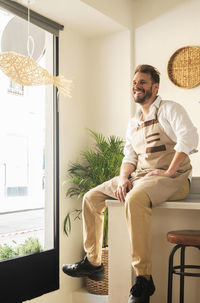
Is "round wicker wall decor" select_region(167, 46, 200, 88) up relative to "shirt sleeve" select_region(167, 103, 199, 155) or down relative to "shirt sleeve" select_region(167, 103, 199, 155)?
up

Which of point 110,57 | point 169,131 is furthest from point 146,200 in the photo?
point 110,57

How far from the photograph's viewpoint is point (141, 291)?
2.53 m

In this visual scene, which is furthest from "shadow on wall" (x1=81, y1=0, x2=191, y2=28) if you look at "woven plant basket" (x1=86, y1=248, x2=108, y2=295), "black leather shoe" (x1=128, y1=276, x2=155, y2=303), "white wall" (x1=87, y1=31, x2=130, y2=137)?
"black leather shoe" (x1=128, y1=276, x2=155, y2=303)

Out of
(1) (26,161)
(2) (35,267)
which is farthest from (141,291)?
(1) (26,161)

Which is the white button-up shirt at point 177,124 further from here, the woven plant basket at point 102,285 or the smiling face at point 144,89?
the woven plant basket at point 102,285

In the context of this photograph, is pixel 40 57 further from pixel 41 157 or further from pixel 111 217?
pixel 111 217

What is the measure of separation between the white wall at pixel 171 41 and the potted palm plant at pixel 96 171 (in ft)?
2.53

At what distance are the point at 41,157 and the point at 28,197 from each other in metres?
0.43

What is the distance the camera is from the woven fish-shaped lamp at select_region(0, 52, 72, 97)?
3162 mm

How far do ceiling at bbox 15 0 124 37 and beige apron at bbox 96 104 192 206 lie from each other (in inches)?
68.1

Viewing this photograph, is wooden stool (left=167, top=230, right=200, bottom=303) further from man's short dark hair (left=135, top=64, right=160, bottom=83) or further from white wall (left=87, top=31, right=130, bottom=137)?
white wall (left=87, top=31, right=130, bottom=137)

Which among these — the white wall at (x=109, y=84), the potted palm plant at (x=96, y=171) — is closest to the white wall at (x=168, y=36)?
the white wall at (x=109, y=84)

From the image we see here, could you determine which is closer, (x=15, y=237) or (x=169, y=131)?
(x=169, y=131)

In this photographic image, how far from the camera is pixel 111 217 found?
9.57ft
